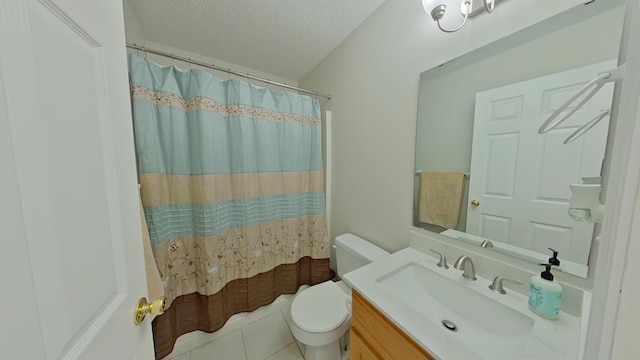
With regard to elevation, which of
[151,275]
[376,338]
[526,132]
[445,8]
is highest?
[445,8]

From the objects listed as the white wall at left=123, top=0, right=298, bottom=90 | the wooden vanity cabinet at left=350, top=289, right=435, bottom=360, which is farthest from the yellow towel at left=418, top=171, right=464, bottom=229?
the white wall at left=123, top=0, right=298, bottom=90

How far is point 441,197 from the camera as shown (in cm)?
109

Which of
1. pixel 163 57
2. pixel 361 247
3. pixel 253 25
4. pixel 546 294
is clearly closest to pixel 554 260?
pixel 546 294

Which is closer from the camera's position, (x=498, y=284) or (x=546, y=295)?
(x=546, y=295)

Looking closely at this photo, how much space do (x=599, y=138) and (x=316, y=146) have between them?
149 centimetres

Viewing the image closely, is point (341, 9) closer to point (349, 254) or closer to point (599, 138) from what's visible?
point (599, 138)

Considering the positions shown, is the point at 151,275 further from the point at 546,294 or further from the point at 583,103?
the point at 583,103

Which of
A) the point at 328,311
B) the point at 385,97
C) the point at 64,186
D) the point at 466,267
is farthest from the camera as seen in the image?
the point at 385,97

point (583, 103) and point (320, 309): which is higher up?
point (583, 103)

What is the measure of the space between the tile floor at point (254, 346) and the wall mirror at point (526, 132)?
4.21ft

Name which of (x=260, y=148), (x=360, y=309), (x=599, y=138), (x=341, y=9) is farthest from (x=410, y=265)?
(x=341, y=9)

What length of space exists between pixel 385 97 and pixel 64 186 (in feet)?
4.74

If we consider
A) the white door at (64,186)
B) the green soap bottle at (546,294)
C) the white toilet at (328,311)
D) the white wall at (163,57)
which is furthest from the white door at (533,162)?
the white wall at (163,57)

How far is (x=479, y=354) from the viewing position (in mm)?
553
